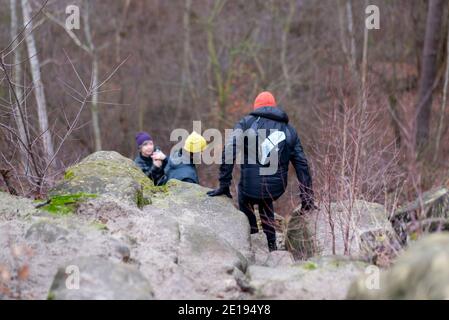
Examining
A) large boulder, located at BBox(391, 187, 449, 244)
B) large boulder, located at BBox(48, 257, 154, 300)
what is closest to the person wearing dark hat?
large boulder, located at BBox(391, 187, 449, 244)

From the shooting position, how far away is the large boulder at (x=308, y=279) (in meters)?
5.19

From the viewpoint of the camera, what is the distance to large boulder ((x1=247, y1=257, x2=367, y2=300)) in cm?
519

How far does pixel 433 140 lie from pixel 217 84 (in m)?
8.65

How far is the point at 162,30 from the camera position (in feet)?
88.0

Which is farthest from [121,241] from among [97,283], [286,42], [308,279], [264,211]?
[286,42]

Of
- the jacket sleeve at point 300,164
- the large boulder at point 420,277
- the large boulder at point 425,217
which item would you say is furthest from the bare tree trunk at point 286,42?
the large boulder at point 420,277

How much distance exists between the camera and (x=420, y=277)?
13.8 feet

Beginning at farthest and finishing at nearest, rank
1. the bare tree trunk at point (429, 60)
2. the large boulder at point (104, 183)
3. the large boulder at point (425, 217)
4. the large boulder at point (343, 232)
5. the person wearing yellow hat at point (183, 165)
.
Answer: the bare tree trunk at point (429, 60) < the person wearing yellow hat at point (183, 165) < the large boulder at point (104, 183) < the large boulder at point (343, 232) < the large boulder at point (425, 217)

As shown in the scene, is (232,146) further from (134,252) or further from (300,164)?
(134,252)

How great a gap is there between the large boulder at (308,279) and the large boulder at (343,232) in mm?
272

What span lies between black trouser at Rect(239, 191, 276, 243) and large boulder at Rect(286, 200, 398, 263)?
0.84ft

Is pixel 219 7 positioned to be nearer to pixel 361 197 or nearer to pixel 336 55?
pixel 336 55

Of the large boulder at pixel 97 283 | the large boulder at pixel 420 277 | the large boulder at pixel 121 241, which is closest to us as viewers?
the large boulder at pixel 420 277

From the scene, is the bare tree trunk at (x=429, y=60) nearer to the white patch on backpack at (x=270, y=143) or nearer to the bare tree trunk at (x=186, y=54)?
the bare tree trunk at (x=186, y=54)
